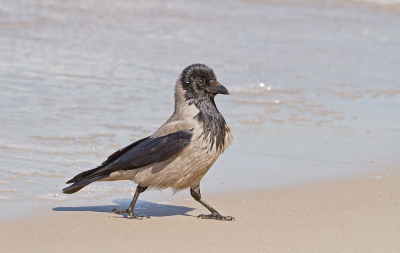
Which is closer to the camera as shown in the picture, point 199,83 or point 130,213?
point 130,213

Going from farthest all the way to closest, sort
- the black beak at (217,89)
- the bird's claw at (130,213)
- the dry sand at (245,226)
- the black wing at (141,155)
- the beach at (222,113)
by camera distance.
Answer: the black beak at (217,89), the bird's claw at (130,213), the black wing at (141,155), the beach at (222,113), the dry sand at (245,226)

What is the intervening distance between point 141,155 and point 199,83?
73cm

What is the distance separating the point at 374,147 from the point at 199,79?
283cm

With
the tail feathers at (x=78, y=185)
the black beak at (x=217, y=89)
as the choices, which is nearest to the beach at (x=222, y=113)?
the tail feathers at (x=78, y=185)

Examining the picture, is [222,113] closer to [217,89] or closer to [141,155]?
[217,89]

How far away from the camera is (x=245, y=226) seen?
205 inches

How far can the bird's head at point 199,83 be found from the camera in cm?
550

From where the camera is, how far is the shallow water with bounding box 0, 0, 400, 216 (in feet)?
22.0

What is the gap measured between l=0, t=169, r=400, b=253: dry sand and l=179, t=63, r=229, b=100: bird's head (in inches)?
36.7

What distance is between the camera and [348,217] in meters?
5.38

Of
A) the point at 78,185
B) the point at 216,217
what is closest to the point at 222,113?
the point at 216,217

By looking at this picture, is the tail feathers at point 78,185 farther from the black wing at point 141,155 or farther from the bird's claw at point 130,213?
the bird's claw at point 130,213

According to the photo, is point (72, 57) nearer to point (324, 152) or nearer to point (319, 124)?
point (319, 124)

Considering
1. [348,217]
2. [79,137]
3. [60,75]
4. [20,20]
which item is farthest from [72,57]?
[348,217]
